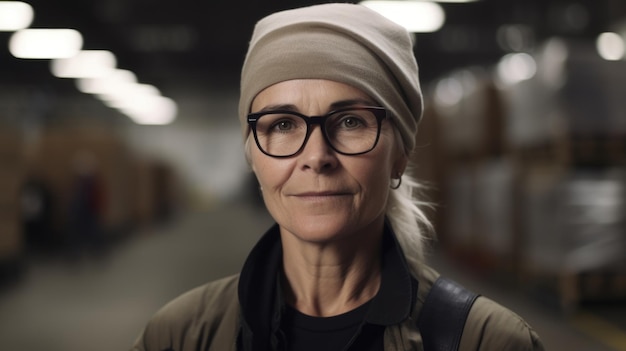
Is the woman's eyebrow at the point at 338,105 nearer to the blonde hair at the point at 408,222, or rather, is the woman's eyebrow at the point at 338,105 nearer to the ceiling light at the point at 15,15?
the blonde hair at the point at 408,222

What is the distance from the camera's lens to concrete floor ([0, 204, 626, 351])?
1.97 meters

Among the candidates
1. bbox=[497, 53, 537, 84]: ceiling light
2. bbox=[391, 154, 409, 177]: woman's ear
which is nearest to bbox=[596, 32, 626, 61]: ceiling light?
bbox=[497, 53, 537, 84]: ceiling light

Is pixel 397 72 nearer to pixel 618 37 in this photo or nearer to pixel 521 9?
pixel 521 9

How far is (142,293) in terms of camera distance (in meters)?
2.90

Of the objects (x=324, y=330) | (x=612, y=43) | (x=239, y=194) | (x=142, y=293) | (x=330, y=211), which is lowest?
(x=142, y=293)

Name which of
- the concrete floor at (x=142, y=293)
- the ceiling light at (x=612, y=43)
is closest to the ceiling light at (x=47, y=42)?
the concrete floor at (x=142, y=293)

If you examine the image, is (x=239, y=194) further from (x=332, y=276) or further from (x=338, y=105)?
(x=338, y=105)

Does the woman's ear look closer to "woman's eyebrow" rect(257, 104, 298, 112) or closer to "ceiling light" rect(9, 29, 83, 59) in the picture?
"woman's eyebrow" rect(257, 104, 298, 112)

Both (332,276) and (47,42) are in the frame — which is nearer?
(332,276)

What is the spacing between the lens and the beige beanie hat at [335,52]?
0.94m

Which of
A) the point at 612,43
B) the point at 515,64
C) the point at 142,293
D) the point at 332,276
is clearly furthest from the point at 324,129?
the point at 515,64

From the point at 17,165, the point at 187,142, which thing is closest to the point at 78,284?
the point at 17,165

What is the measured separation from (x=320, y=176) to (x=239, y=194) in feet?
8.89

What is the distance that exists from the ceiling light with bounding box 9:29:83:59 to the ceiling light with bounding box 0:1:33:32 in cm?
6
